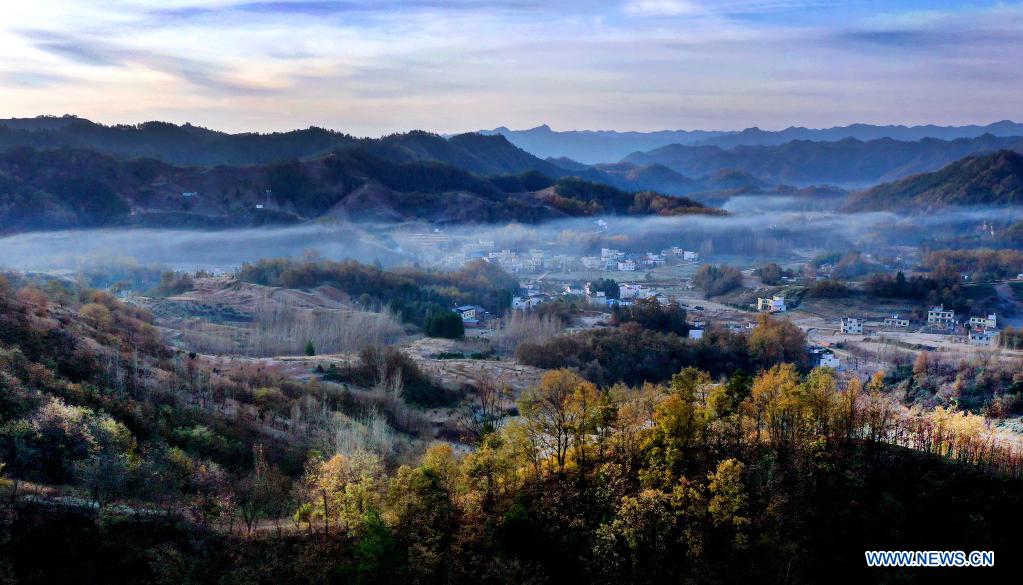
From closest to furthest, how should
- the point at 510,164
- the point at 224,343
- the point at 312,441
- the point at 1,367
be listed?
the point at 1,367, the point at 312,441, the point at 224,343, the point at 510,164

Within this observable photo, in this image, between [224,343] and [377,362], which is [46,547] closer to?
[377,362]

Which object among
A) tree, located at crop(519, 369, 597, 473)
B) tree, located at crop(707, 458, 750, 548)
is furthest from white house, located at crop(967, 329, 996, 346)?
tree, located at crop(707, 458, 750, 548)

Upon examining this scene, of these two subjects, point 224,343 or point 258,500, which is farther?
point 224,343

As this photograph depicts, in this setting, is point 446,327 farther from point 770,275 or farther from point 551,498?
point 770,275

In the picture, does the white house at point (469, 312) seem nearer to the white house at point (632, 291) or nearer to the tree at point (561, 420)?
the white house at point (632, 291)

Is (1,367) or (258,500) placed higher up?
(1,367)

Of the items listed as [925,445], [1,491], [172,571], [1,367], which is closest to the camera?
[172,571]

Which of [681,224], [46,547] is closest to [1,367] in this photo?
[46,547]
